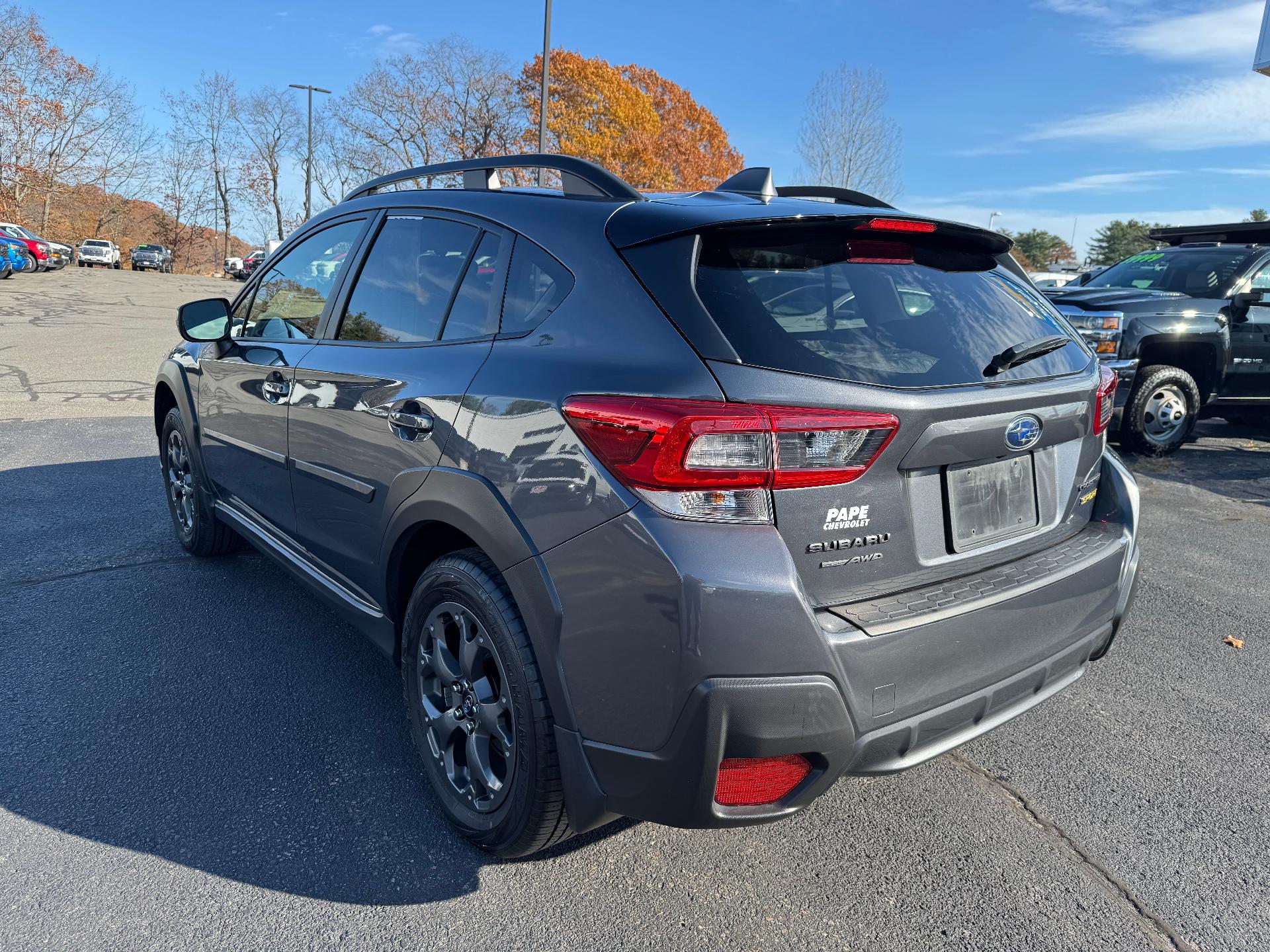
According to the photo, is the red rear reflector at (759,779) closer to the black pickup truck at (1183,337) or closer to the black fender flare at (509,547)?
the black fender flare at (509,547)

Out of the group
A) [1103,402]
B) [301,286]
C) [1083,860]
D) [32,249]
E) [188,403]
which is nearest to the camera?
[1083,860]

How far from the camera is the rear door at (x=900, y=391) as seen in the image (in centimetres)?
188

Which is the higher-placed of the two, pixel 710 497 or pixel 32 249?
pixel 32 249

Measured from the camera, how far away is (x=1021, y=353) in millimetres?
2342

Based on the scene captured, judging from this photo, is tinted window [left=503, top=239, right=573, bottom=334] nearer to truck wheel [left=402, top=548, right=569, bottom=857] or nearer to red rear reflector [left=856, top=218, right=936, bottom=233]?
truck wheel [left=402, top=548, right=569, bottom=857]

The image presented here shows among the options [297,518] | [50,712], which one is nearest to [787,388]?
[297,518]

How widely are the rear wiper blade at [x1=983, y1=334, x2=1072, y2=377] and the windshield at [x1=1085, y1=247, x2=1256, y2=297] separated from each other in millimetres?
6950

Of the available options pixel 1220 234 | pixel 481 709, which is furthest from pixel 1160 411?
pixel 481 709

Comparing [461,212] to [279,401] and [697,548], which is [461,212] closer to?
[279,401]

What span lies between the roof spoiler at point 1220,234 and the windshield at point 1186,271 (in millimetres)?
855

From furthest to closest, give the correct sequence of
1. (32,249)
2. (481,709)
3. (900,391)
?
(32,249) → (481,709) → (900,391)

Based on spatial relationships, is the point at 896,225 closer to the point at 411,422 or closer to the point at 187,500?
the point at 411,422

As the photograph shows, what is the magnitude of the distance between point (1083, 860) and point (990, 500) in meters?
1.07

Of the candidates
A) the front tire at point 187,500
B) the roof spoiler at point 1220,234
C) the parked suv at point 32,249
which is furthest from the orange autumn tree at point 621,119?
the front tire at point 187,500
